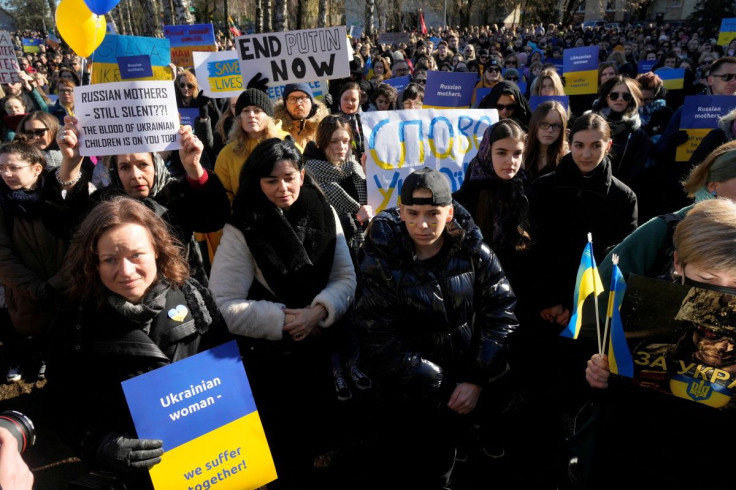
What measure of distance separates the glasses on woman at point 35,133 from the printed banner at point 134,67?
1.26 meters

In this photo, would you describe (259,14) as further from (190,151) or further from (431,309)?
(431,309)

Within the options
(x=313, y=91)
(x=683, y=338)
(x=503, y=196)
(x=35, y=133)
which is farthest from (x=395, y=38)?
(x=683, y=338)

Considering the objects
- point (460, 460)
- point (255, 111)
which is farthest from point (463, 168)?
point (460, 460)

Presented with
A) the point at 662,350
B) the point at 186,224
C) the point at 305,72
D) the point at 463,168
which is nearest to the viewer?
the point at 662,350

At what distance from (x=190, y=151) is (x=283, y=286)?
0.85 metres

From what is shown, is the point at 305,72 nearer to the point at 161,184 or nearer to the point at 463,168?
the point at 463,168

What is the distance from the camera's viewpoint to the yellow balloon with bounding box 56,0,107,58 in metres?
4.03

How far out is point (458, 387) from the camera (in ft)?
7.55

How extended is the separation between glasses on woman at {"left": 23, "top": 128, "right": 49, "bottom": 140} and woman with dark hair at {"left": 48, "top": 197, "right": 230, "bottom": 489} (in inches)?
110

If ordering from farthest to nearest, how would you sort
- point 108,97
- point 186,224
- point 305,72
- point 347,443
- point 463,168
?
point 305,72, point 463,168, point 347,443, point 186,224, point 108,97

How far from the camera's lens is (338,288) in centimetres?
252

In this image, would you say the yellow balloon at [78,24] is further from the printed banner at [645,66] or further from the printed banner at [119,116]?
the printed banner at [645,66]

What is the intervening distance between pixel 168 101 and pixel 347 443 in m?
2.23

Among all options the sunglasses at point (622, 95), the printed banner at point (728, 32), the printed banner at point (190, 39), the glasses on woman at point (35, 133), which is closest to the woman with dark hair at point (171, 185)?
the glasses on woman at point (35, 133)
